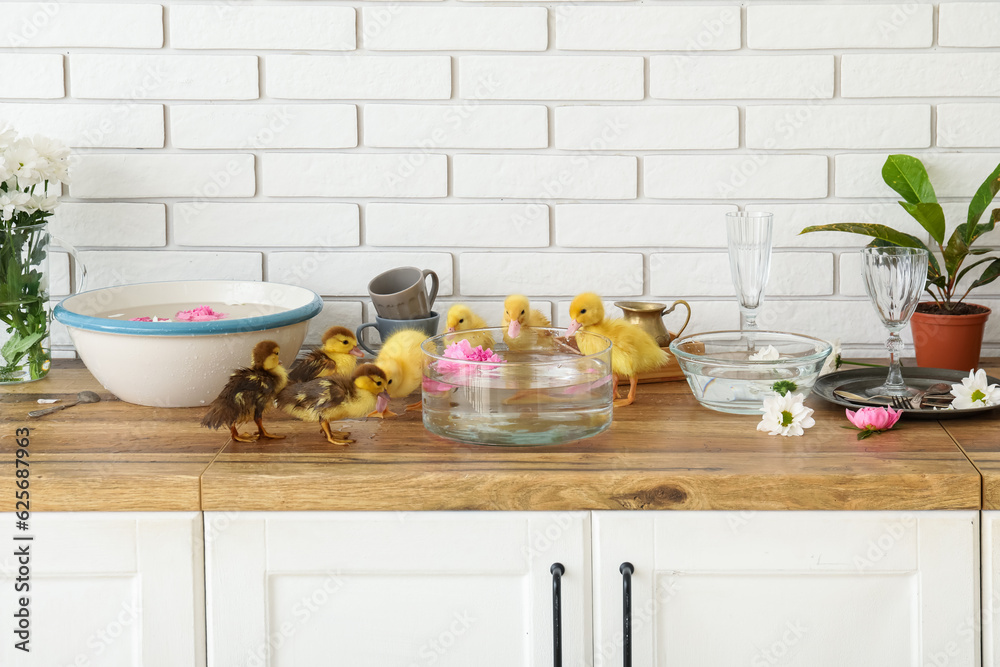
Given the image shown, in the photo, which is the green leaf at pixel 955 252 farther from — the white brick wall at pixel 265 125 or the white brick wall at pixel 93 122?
the white brick wall at pixel 93 122

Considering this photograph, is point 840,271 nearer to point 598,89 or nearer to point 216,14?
point 598,89

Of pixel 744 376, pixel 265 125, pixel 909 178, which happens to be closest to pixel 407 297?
pixel 265 125

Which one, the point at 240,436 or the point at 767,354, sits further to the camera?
the point at 767,354

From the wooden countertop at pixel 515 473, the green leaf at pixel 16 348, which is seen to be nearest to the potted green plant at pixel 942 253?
the wooden countertop at pixel 515 473

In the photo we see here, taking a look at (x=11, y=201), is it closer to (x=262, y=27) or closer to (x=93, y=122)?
(x=93, y=122)

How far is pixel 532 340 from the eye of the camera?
1409 mm

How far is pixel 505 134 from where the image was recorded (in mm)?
1667
